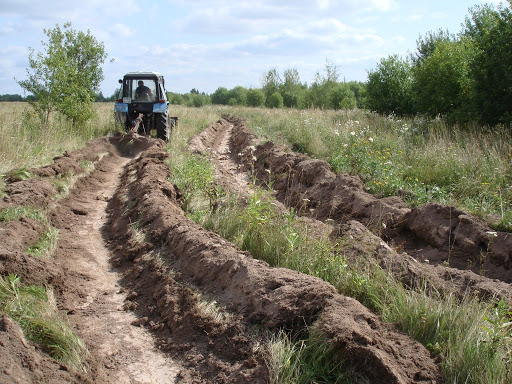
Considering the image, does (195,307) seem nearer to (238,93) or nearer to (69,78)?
(69,78)

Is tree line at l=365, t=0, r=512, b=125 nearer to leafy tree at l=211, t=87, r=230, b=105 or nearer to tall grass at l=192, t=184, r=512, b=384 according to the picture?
tall grass at l=192, t=184, r=512, b=384

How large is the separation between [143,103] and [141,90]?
0.53 metres

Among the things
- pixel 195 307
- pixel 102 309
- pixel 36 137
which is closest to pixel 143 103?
pixel 36 137

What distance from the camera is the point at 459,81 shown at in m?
15.9

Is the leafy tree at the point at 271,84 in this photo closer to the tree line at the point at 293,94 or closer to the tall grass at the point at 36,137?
the tree line at the point at 293,94

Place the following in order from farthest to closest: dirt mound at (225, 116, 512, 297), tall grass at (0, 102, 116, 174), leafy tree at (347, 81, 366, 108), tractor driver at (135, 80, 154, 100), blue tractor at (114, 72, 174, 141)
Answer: leafy tree at (347, 81, 366, 108) → tractor driver at (135, 80, 154, 100) → blue tractor at (114, 72, 174, 141) → tall grass at (0, 102, 116, 174) → dirt mound at (225, 116, 512, 297)

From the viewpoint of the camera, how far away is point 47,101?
1430 centimetres

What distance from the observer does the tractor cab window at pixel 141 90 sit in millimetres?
15633

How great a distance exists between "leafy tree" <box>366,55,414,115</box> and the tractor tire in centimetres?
1123

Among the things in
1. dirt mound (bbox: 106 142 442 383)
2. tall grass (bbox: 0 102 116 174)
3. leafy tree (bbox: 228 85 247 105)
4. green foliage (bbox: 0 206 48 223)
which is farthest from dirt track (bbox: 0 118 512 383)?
leafy tree (bbox: 228 85 247 105)

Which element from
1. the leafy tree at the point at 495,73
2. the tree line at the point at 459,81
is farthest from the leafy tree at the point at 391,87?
the leafy tree at the point at 495,73

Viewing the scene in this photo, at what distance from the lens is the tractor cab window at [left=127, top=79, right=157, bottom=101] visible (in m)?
15.6

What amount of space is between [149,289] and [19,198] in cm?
336

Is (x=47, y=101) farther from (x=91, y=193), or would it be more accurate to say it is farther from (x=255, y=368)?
(x=255, y=368)
